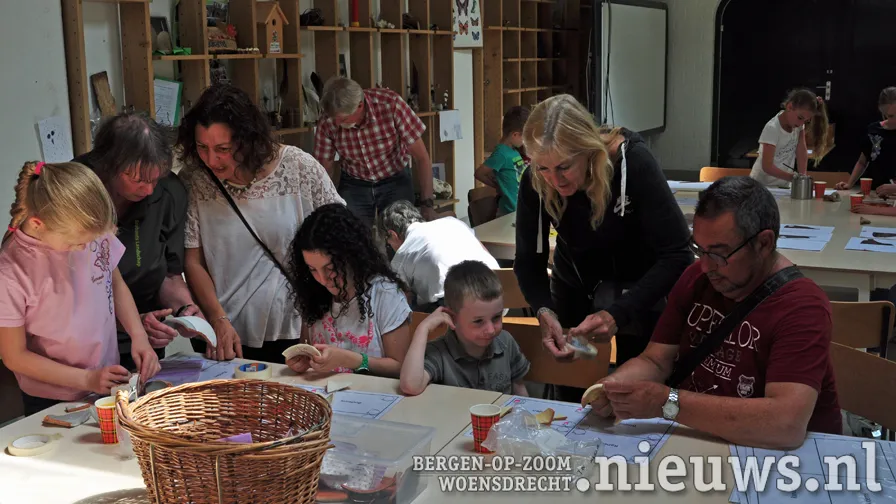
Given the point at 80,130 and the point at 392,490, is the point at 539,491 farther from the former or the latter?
the point at 80,130

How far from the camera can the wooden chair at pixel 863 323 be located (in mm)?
2883

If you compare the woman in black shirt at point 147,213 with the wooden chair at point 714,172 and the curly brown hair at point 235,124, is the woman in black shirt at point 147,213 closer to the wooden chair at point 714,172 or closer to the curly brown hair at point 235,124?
the curly brown hair at point 235,124

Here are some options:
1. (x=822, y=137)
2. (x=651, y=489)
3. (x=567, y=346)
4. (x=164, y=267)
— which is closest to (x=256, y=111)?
(x=164, y=267)

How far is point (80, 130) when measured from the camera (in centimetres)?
419

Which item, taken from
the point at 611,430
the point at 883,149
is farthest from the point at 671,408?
the point at 883,149

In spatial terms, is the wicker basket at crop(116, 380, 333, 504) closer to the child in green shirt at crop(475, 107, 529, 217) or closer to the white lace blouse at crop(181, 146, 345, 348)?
the white lace blouse at crop(181, 146, 345, 348)

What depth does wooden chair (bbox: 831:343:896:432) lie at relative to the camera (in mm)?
2213

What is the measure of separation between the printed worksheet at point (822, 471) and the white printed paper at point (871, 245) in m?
2.37

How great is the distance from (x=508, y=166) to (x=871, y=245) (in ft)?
8.08

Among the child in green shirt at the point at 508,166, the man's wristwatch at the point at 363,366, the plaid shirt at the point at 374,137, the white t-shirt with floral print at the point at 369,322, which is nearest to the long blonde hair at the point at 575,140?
the white t-shirt with floral print at the point at 369,322

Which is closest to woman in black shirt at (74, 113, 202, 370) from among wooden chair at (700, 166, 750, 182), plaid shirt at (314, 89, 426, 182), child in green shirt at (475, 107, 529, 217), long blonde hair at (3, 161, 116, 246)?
long blonde hair at (3, 161, 116, 246)

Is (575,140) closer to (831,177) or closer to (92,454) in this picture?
(92,454)

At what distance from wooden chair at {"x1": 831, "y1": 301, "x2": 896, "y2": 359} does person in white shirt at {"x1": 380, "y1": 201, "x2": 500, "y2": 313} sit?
54.0 inches

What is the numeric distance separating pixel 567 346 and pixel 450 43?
17.0 ft
